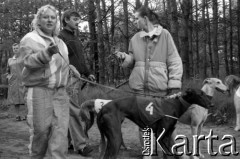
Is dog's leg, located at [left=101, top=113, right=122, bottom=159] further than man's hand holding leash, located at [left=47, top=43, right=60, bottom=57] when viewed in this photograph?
Yes

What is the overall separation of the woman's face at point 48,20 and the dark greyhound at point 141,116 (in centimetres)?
127

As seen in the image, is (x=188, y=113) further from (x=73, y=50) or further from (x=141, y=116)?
(x=73, y=50)

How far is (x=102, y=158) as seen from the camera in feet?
14.8

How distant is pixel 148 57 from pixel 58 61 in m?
1.48

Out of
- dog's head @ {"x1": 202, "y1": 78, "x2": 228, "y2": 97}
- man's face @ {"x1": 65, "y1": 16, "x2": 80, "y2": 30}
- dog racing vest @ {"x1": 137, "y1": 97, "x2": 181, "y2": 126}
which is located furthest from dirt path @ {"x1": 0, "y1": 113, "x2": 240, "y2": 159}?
man's face @ {"x1": 65, "y1": 16, "x2": 80, "y2": 30}

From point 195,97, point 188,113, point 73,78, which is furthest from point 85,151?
point 195,97

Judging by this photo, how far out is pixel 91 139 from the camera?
747cm

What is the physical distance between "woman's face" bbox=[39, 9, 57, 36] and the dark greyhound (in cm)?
127

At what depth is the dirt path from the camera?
588cm

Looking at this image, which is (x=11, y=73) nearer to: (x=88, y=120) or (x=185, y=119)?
(x=88, y=120)

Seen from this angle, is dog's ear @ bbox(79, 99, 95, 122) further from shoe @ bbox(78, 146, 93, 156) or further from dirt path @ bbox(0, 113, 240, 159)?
dirt path @ bbox(0, 113, 240, 159)

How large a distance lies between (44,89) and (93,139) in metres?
3.88

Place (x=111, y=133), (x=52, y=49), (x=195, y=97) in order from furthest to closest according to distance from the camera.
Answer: (x=195, y=97) → (x=111, y=133) → (x=52, y=49)

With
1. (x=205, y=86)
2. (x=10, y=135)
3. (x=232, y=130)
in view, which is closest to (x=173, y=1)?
(x=232, y=130)
